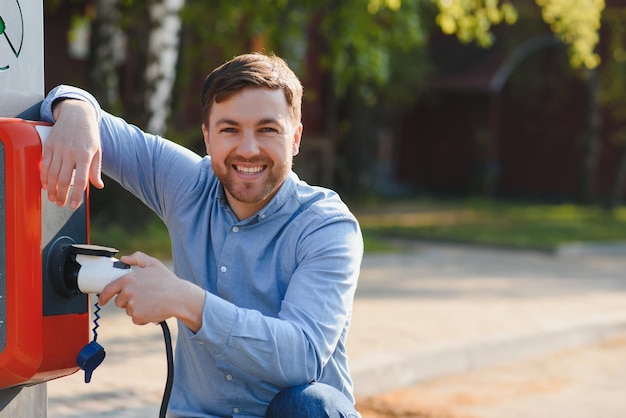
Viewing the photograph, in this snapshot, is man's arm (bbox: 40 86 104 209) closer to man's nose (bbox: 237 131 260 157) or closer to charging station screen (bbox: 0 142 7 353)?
charging station screen (bbox: 0 142 7 353)

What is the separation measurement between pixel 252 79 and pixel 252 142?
16cm

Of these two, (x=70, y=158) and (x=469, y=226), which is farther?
(x=469, y=226)

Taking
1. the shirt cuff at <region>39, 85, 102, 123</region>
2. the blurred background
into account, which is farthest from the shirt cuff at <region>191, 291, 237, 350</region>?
the blurred background

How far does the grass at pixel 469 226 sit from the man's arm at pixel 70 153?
271 inches

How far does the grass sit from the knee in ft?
22.8

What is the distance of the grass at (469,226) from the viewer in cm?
1013

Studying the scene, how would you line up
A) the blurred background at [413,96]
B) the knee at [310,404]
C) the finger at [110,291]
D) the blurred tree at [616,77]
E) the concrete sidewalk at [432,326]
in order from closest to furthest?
the finger at [110,291] < the knee at [310,404] < the concrete sidewalk at [432,326] < the blurred background at [413,96] < the blurred tree at [616,77]

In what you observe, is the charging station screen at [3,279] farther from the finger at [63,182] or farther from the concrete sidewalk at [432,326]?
the concrete sidewalk at [432,326]

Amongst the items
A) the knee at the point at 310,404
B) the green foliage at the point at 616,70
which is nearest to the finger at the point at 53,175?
the knee at the point at 310,404

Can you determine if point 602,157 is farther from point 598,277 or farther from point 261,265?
point 261,265

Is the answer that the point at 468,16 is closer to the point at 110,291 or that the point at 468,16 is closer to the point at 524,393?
the point at 524,393

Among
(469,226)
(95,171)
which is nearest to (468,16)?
(469,226)

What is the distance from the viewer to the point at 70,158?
90.2 inches

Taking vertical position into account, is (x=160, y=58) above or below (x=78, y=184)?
above
